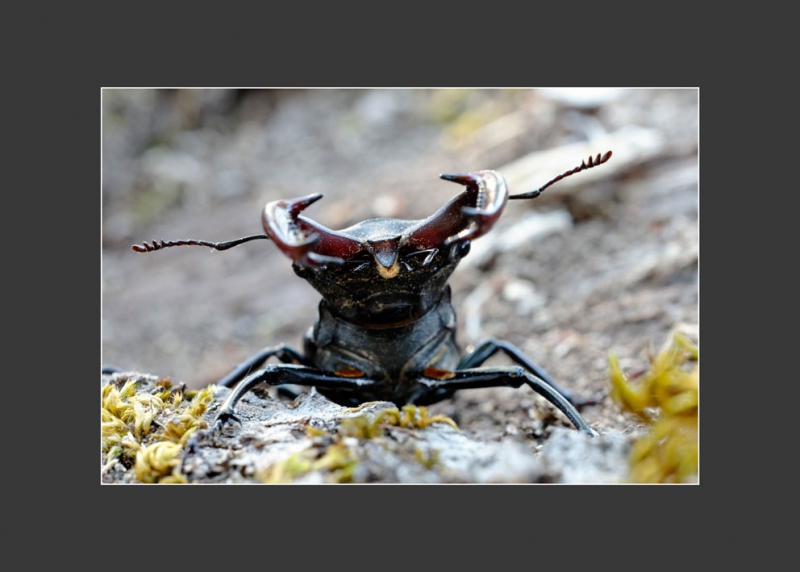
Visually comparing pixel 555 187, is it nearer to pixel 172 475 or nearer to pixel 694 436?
pixel 694 436

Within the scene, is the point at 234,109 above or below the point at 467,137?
above

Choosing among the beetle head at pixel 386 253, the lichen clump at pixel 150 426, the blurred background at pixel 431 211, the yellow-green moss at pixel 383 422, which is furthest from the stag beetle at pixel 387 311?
the yellow-green moss at pixel 383 422

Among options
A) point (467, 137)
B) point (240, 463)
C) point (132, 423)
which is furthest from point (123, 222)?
point (240, 463)

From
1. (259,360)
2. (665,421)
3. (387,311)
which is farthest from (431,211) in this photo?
(665,421)

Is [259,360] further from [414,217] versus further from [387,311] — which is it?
[414,217]

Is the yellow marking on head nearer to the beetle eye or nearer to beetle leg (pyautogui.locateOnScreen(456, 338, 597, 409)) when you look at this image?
the beetle eye

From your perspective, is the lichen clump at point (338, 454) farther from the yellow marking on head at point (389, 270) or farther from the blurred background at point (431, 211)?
the blurred background at point (431, 211)
